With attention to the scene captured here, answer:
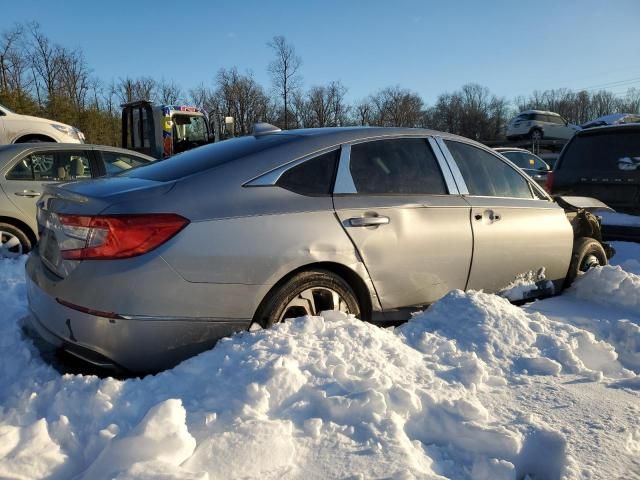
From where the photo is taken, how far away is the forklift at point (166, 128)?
52.2 feet

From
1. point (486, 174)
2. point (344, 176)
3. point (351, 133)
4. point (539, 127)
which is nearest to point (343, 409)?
point (344, 176)

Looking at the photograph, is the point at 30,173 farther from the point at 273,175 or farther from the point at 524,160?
the point at 524,160

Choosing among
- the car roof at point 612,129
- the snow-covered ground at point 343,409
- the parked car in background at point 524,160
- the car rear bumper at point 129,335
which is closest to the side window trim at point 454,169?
the snow-covered ground at point 343,409

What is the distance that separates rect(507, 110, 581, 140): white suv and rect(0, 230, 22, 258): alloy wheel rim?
26549 mm

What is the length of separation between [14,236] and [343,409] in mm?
5504

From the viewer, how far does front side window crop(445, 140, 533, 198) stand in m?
4.06

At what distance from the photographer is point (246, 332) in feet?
9.43

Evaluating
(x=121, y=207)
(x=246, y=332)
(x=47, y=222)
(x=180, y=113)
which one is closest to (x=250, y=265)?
(x=246, y=332)

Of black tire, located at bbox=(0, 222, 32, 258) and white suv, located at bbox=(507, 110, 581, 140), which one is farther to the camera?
white suv, located at bbox=(507, 110, 581, 140)

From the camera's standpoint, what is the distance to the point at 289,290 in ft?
9.79

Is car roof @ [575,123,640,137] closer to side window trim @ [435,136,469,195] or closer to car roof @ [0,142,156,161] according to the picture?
side window trim @ [435,136,469,195]

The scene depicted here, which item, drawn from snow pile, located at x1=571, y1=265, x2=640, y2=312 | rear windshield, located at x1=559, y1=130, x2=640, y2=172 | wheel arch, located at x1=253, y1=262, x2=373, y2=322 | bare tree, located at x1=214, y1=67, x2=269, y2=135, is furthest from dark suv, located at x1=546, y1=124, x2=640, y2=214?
bare tree, located at x1=214, y1=67, x2=269, y2=135

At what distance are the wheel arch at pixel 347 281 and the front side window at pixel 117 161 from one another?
4.86m

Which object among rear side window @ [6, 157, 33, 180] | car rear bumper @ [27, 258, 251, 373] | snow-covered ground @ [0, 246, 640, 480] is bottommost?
snow-covered ground @ [0, 246, 640, 480]
